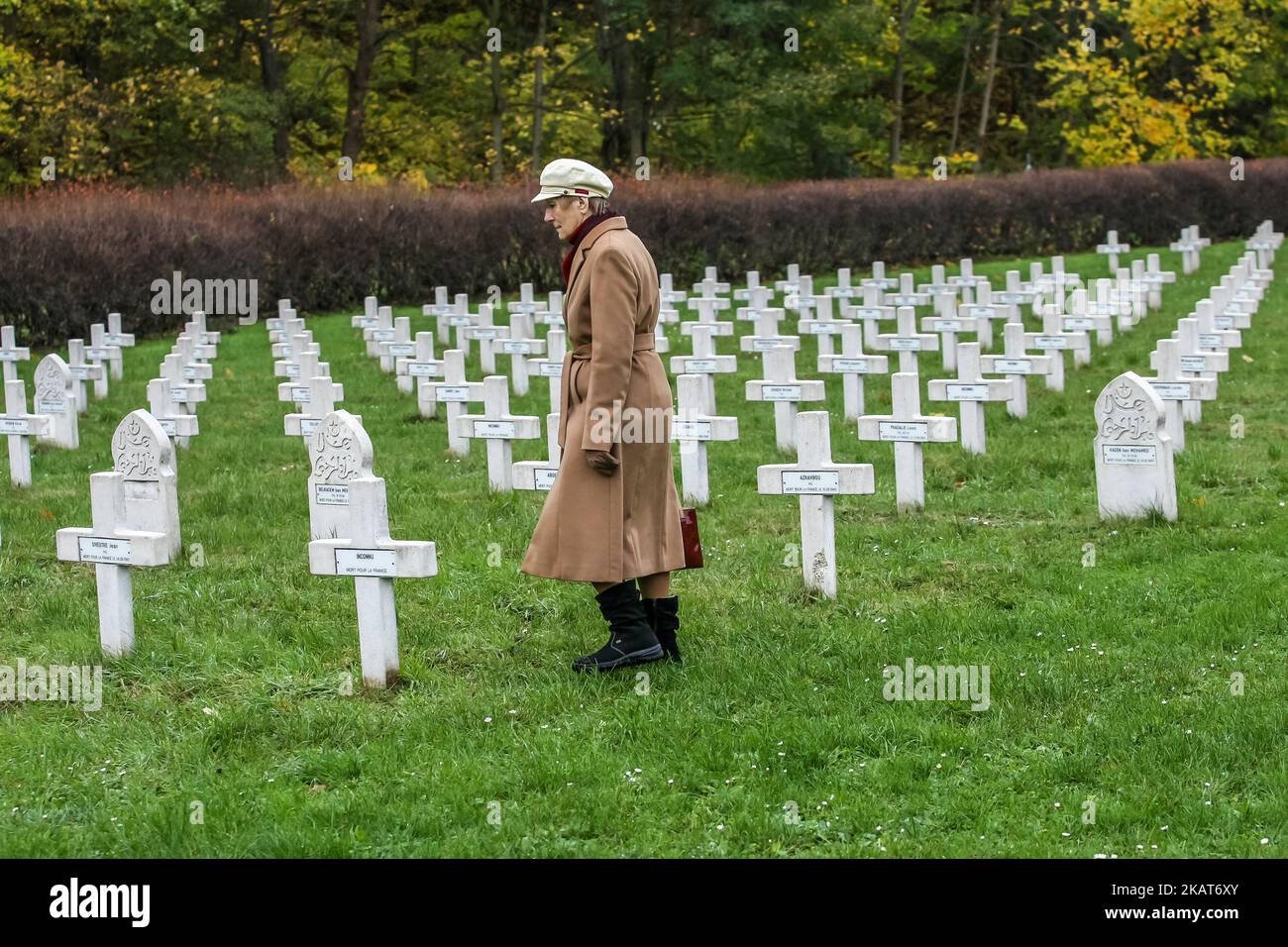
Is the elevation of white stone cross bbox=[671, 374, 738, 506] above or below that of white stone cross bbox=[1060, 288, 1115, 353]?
below

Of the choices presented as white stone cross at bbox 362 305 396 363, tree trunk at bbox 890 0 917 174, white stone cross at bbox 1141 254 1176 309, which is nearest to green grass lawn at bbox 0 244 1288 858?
white stone cross at bbox 362 305 396 363

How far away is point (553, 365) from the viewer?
12672 mm

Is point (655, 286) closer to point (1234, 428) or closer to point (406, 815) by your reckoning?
point (406, 815)

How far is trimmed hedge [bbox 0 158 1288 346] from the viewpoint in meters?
20.6

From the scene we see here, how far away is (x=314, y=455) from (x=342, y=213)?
62.5ft

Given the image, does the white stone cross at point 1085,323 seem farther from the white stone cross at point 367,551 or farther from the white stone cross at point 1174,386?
the white stone cross at point 367,551

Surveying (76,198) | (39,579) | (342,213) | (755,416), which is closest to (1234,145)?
(342,213)

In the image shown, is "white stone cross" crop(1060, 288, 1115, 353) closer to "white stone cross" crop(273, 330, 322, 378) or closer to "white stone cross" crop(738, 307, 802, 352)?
"white stone cross" crop(738, 307, 802, 352)

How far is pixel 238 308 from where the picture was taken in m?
22.4

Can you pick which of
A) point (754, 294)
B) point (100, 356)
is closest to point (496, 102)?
point (754, 294)

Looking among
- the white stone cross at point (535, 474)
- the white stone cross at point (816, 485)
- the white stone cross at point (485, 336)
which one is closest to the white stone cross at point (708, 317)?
the white stone cross at point (485, 336)

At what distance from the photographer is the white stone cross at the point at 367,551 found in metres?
6.11

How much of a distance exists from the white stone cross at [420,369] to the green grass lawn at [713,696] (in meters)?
3.18

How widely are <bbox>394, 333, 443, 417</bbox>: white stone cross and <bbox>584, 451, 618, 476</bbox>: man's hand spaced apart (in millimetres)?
7176
